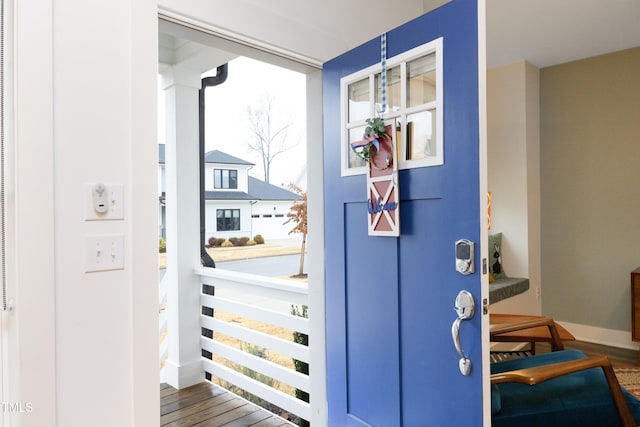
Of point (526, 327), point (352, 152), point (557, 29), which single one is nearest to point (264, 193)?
point (352, 152)

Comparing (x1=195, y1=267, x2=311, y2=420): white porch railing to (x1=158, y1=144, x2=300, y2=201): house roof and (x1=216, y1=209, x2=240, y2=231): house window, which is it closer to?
(x1=216, y1=209, x2=240, y2=231): house window

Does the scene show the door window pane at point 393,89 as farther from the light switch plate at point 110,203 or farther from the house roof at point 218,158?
the house roof at point 218,158

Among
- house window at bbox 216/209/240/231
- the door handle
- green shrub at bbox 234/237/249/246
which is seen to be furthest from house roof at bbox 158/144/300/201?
the door handle

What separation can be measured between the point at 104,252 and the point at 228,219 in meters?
1.86

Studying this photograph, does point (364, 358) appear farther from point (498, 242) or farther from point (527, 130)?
point (527, 130)

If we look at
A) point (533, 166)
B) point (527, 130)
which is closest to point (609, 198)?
point (533, 166)

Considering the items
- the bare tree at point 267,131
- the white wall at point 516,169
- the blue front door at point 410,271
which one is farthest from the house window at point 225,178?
the white wall at point 516,169

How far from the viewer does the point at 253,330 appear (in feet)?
9.32

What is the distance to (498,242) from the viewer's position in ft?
12.0

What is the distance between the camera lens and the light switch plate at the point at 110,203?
1.32 meters

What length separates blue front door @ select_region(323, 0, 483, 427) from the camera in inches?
52.1

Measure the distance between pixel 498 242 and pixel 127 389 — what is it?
10.5 ft

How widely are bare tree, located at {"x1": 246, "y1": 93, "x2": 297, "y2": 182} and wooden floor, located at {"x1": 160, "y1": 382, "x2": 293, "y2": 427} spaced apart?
155cm

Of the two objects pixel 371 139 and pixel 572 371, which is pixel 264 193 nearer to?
pixel 371 139
